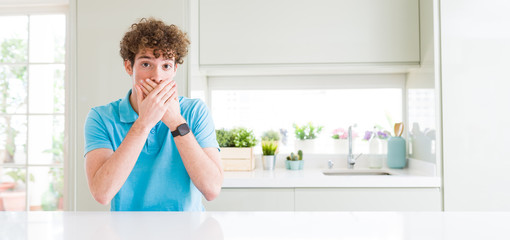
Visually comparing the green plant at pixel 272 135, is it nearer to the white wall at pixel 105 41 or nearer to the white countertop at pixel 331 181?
the white countertop at pixel 331 181

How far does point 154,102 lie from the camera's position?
3.82ft

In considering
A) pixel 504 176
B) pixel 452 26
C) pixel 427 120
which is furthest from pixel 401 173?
pixel 452 26

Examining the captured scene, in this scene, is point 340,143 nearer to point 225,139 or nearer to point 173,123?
point 225,139

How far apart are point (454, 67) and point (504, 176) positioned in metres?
0.66

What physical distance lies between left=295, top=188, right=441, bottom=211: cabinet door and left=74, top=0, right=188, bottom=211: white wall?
939 millimetres

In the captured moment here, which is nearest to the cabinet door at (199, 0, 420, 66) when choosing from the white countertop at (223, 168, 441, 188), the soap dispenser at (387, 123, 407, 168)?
the soap dispenser at (387, 123, 407, 168)

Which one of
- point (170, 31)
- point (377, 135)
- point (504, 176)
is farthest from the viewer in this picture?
point (377, 135)

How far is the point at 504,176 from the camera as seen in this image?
6.72 ft

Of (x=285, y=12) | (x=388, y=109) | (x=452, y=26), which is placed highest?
(x=285, y=12)

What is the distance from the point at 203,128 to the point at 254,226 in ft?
1.77

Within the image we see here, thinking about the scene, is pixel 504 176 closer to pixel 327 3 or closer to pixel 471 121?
pixel 471 121

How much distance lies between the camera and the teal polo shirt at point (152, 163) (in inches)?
47.7

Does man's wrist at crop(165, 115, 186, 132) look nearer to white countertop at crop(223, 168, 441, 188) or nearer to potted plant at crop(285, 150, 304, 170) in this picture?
white countertop at crop(223, 168, 441, 188)

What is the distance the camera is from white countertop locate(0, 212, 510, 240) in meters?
0.77
